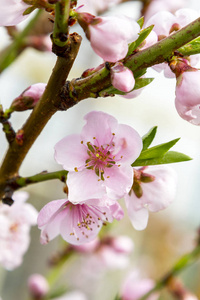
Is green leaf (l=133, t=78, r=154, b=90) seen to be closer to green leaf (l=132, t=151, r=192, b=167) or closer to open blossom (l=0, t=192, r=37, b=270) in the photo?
green leaf (l=132, t=151, r=192, b=167)

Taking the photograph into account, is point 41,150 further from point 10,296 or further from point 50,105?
point 50,105

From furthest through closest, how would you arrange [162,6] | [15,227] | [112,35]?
[162,6], [15,227], [112,35]

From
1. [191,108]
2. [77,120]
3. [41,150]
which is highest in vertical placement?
[191,108]

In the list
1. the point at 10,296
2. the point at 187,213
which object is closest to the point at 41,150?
the point at 10,296

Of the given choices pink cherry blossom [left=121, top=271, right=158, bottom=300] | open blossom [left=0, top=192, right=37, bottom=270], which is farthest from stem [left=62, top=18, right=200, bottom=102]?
pink cherry blossom [left=121, top=271, right=158, bottom=300]

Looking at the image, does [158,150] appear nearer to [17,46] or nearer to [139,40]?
[139,40]

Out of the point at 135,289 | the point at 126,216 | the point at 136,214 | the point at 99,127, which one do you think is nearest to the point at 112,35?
the point at 99,127
